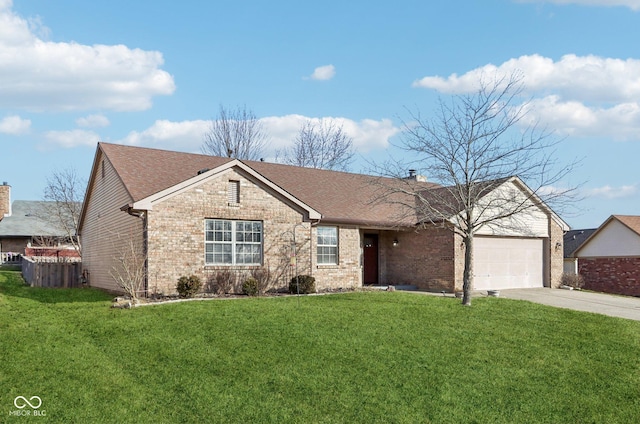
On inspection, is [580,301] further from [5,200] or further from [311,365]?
[5,200]

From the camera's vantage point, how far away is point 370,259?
24672 millimetres

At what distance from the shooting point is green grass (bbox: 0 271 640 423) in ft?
27.1

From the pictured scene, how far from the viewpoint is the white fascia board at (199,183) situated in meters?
16.9

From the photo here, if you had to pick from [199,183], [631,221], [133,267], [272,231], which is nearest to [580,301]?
[631,221]

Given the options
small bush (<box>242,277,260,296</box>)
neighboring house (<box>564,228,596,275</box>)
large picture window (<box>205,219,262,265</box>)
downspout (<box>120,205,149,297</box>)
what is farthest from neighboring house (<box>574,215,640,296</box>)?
downspout (<box>120,205,149,297</box>)

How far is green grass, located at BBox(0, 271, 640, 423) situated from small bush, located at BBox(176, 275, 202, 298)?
70.9 inches

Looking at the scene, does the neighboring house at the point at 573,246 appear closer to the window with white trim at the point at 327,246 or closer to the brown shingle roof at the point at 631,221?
the brown shingle roof at the point at 631,221

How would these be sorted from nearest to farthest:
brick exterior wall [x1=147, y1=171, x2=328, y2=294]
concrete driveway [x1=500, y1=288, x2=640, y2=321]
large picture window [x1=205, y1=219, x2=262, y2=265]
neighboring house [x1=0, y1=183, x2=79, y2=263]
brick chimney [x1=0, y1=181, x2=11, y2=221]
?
brick exterior wall [x1=147, y1=171, x2=328, y2=294]
large picture window [x1=205, y1=219, x2=262, y2=265]
concrete driveway [x1=500, y1=288, x2=640, y2=321]
neighboring house [x1=0, y1=183, x2=79, y2=263]
brick chimney [x1=0, y1=181, x2=11, y2=221]

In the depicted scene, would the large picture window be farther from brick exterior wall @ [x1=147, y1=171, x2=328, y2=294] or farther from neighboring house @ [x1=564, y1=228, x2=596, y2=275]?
neighboring house @ [x1=564, y1=228, x2=596, y2=275]

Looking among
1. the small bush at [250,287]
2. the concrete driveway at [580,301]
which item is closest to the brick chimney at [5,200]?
the small bush at [250,287]

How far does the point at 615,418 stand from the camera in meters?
8.85

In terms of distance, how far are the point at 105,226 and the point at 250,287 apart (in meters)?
7.75

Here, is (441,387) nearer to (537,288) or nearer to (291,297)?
(291,297)

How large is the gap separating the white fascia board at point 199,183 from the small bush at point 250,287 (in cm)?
337
